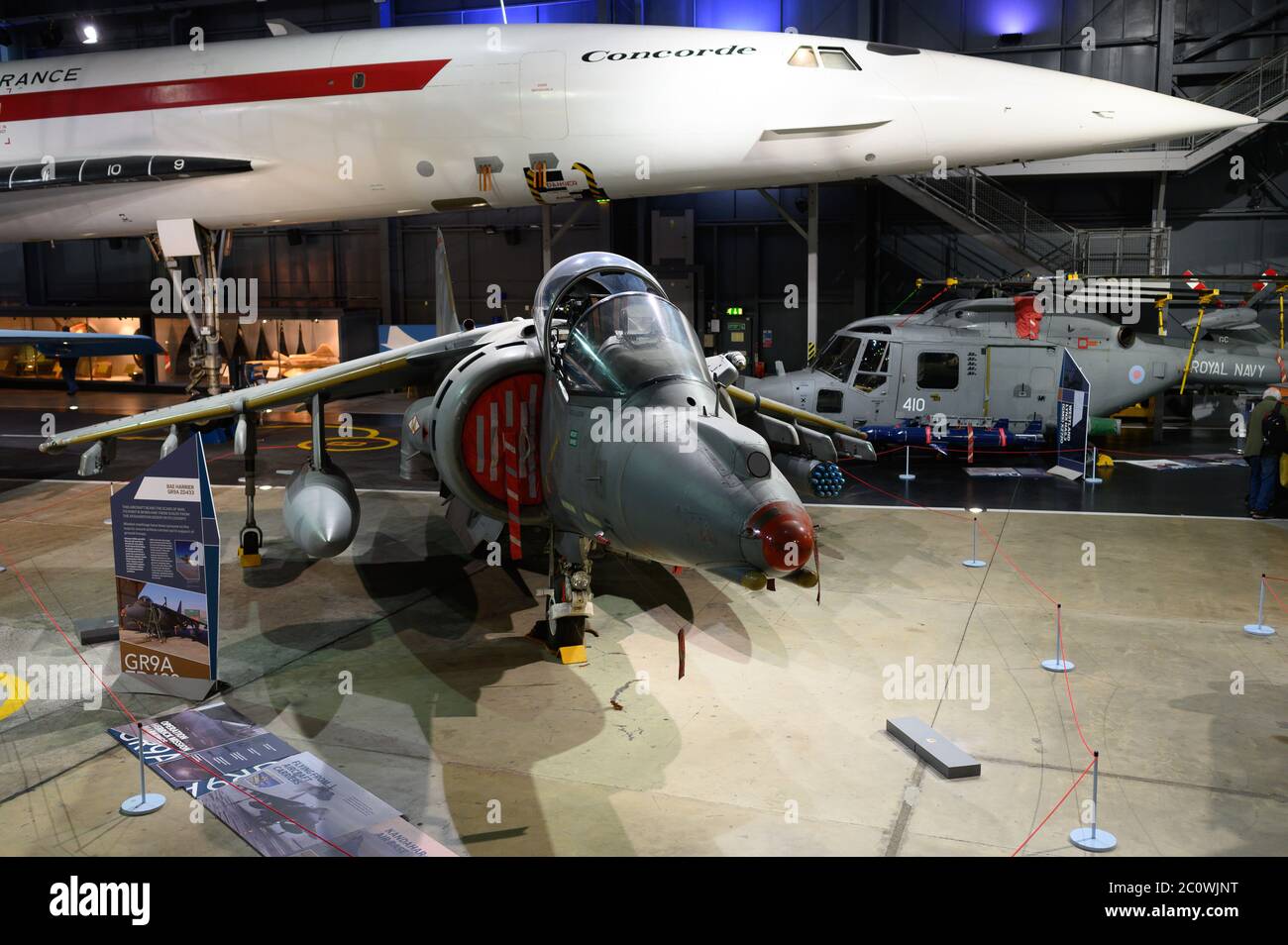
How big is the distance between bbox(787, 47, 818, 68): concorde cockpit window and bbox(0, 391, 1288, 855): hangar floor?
6392 millimetres

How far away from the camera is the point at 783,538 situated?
515 centimetres

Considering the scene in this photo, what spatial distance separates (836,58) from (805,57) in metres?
0.45

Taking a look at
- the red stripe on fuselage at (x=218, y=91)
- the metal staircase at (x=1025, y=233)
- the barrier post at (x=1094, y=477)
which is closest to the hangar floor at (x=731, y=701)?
the barrier post at (x=1094, y=477)

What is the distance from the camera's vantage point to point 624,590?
1050cm

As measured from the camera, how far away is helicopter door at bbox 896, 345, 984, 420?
1733 centimetres

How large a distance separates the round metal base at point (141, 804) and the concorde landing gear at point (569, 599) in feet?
10.6

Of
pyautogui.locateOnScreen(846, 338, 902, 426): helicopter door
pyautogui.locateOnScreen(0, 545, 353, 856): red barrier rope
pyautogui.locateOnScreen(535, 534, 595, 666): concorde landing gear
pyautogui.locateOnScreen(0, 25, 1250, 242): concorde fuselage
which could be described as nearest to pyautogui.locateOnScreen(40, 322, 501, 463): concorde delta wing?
pyautogui.locateOnScreen(0, 545, 353, 856): red barrier rope

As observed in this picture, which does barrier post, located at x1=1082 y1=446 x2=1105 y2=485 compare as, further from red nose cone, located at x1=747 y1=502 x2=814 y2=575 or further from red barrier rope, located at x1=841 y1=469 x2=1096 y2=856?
A: red nose cone, located at x1=747 y1=502 x2=814 y2=575

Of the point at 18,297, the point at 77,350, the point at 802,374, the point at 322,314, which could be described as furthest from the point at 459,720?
the point at 18,297

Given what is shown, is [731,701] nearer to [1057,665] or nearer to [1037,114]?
[1057,665]

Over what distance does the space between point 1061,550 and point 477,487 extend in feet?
24.3

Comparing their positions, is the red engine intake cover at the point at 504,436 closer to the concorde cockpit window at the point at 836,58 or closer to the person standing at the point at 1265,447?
the concorde cockpit window at the point at 836,58

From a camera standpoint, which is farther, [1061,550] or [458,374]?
[1061,550]
